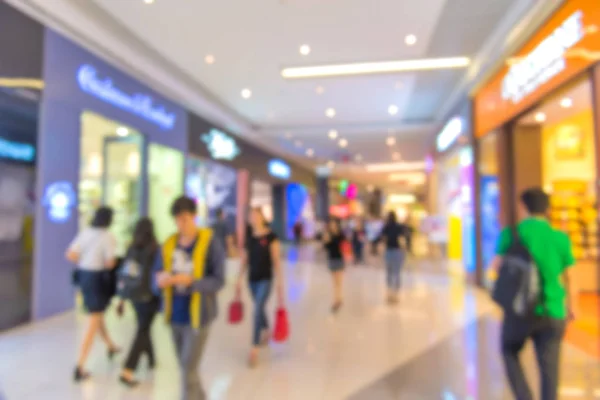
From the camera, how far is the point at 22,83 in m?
5.43

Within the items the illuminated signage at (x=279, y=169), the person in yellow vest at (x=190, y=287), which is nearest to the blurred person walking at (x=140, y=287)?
the person in yellow vest at (x=190, y=287)

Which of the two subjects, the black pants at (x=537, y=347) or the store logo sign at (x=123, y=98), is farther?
the store logo sign at (x=123, y=98)

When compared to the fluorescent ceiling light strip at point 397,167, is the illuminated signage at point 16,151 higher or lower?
lower

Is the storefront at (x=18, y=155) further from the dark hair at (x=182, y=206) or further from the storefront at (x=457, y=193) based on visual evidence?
the storefront at (x=457, y=193)

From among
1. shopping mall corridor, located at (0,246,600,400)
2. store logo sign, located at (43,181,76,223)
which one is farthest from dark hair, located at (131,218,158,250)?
store logo sign, located at (43,181,76,223)

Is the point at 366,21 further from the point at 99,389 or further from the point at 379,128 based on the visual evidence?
the point at 379,128

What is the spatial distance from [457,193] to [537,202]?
374 inches

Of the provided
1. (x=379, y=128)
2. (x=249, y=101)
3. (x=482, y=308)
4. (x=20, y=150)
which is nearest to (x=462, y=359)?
(x=482, y=308)

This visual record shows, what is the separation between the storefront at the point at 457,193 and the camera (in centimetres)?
880

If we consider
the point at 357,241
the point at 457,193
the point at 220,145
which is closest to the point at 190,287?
the point at 220,145

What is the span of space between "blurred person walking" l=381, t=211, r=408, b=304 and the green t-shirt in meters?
4.47

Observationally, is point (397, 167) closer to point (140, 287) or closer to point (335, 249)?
point (335, 249)

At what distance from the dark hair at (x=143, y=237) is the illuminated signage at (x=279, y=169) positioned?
45.2 ft

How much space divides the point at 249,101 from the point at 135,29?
4.38 meters
